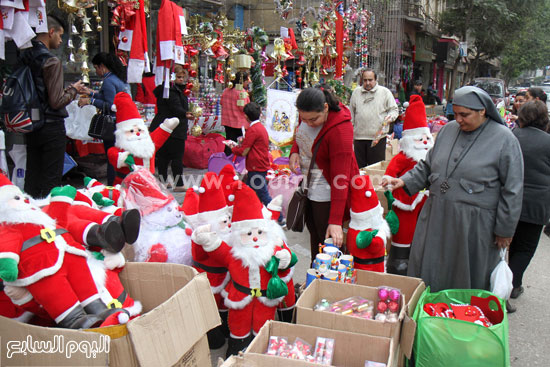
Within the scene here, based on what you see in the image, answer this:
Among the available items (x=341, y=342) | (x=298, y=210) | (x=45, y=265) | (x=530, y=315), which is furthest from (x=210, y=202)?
(x=530, y=315)

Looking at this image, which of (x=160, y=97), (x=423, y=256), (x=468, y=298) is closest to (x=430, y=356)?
(x=468, y=298)

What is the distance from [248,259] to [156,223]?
0.73m

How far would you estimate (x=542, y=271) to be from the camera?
4.46 m

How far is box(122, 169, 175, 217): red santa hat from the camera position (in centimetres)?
290

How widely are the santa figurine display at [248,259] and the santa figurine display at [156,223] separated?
0.33 m

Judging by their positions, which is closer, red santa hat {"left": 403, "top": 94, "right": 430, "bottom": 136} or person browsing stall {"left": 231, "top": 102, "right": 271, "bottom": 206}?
red santa hat {"left": 403, "top": 94, "right": 430, "bottom": 136}

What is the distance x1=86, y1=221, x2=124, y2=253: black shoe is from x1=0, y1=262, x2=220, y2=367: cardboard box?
484mm

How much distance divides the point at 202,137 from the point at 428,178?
584 centimetres

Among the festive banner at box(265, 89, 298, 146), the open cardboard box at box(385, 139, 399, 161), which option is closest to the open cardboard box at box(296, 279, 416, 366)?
the open cardboard box at box(385, 139, 399, 161)

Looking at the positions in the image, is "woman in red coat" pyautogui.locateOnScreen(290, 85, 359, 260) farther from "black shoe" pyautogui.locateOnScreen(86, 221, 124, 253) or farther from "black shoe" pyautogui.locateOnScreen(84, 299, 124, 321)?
"black shoe" pyautogui.locateOnScreen(84, 299, 124, 321)

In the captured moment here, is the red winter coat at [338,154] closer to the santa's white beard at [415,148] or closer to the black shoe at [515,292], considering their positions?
the santa's white beard at [415,148]

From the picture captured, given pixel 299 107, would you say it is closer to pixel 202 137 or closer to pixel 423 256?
pixel 423 256

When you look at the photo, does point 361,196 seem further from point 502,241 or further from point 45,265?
point 45,265

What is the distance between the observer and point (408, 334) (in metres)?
→ 2.14
